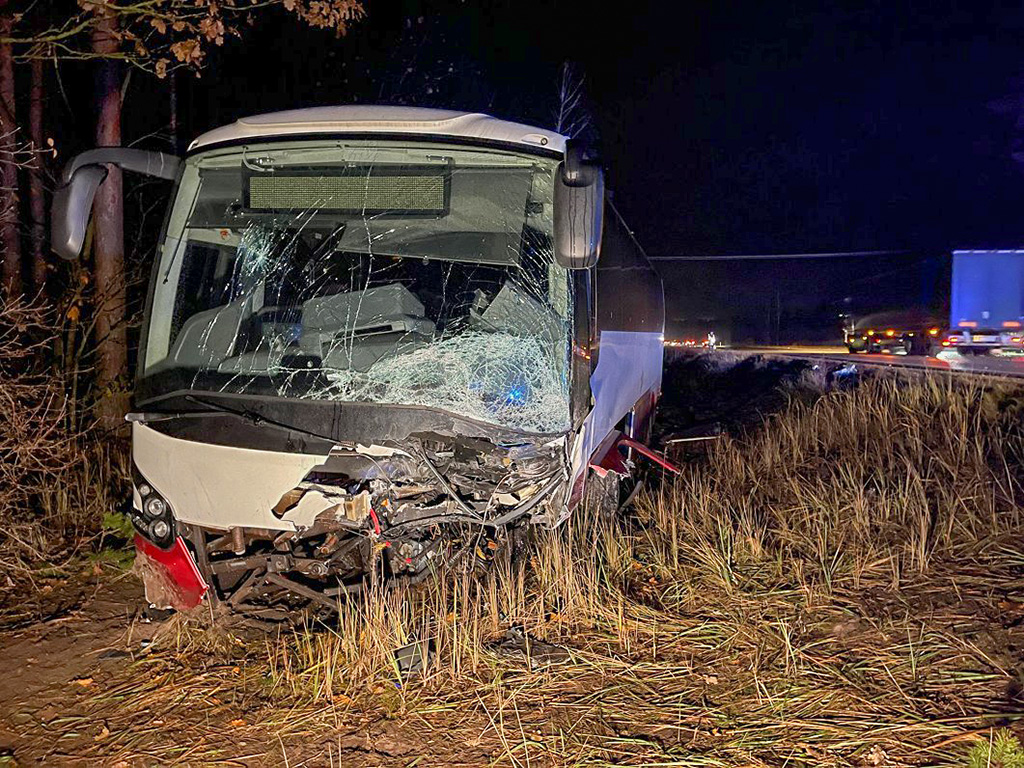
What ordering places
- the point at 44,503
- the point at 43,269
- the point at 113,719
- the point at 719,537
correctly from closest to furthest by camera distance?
the point at 113,719, the point at 719,537, the point at 44,503, the point at 43,269

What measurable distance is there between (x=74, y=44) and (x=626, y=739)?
9938 mm

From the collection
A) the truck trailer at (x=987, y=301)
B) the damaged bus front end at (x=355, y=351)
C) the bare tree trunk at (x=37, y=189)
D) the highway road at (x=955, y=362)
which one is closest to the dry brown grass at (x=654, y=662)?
the damaged bus front end at (x=355, y=351)

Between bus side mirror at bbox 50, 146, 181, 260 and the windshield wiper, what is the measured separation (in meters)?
1.08

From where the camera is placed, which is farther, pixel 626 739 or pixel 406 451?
pixel 406 451

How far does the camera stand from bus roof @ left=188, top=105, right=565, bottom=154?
4191mm

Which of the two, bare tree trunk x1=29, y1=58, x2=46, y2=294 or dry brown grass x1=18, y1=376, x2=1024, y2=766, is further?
bare tree trunk x1=29, y1=58, x2=46, y2=294

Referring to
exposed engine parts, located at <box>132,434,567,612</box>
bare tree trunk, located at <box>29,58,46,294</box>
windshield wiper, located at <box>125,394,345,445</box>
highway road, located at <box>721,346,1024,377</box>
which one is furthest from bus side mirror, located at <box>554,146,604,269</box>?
highway road, located at <box>721,346,1024,377</box>

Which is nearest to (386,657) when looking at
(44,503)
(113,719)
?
(113,719)

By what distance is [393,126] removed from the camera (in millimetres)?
4219

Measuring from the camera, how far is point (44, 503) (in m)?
6.37

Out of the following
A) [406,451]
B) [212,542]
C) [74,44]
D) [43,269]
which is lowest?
[212,542]

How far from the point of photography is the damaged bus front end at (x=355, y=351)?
13.0 ft

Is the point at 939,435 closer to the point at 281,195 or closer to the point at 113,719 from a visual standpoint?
the point at 281,195

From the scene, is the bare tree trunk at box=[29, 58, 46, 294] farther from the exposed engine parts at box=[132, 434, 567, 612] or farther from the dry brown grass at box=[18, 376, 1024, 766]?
the dry brown grass at box=[18, 376, 1024, 766]
